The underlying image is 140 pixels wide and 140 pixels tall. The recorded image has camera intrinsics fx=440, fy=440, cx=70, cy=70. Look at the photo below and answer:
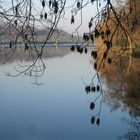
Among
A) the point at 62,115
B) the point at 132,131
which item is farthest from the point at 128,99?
the point at 132,131

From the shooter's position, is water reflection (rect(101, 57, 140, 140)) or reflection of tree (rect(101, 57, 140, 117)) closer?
water reflection (rect(101, 57, 140, 140))

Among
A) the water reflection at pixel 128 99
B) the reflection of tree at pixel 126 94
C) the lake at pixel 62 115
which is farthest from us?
the reflection of tree at pixel 126 94

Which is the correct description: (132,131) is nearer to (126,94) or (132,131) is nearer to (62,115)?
(62,115)

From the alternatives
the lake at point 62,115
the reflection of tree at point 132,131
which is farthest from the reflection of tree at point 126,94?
the reflection of tree at point 132,131

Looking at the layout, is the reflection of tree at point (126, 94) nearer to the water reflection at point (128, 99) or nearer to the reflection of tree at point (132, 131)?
the water reflection at point (128, 99)

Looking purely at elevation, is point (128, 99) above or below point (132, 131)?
below

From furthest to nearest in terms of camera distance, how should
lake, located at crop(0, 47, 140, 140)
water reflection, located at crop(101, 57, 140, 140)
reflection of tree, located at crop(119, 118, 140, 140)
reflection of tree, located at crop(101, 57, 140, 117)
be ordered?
1. reflection of tree, located at crop(101, 57, 140, 117)
2. water reflection, located at crop(101, 57, 140, 140)
3. lake, located at crop(0, 47, 140, 140)
4. reflection of tree, located at crop(119, 118, 140, 140)

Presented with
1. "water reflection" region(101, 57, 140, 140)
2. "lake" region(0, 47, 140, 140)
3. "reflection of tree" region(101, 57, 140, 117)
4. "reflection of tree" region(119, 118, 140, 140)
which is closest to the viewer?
"reflection of tree" region(119, 118, 140, 140)

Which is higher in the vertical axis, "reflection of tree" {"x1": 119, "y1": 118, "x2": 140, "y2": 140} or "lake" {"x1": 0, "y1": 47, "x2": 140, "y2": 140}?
"reflection of tree" {"x1": 119, "y1": 118, "x2": 140, "y2": 140}

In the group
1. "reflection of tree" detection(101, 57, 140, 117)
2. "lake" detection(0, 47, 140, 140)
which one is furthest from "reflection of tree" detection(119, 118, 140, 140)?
"reflection of tree" detection(101, 57, 140, 117)

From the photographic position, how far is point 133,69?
22.7m

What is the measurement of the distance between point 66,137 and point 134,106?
3.35m

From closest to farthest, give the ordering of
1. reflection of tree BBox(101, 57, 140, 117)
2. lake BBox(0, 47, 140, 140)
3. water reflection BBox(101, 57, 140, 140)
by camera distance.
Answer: lake BBox(0, 47, 140, 140)
water reflection BBox(101, 57, 140, 140)
reflection of tree BBox(101, 57, 140, 117)

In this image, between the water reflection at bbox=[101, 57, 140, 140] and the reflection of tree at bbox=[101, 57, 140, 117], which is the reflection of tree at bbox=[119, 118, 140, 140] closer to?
the water reflection at bbox=[101, 57, 140, 140]
